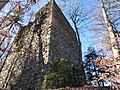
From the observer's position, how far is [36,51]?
965 cm

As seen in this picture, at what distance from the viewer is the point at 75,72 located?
8.70 m

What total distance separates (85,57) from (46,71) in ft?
14.1

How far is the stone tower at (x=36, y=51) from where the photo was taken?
28.5 ft

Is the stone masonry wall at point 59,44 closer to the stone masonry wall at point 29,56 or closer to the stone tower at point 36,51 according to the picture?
the stone tower at point 36,51

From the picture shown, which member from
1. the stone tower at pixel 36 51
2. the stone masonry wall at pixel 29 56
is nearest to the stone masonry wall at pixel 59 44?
the stone tower at pixel 36 51

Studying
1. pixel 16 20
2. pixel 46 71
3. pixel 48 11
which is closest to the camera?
pixel 46 71

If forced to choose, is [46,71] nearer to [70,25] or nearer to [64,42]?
[64,42]

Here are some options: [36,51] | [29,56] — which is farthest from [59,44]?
[29,56]

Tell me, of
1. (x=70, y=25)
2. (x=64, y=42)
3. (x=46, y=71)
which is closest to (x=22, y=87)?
(x=46, y=71)

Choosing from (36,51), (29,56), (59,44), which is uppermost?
(59,44)

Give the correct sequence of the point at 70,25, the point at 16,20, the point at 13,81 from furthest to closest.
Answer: the point at 70,25
the point at 16,20
the point at 13,81

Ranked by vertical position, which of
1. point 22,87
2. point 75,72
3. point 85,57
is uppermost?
point 85,57

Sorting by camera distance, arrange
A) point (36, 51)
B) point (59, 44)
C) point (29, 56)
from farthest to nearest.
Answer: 1. point (59, 44)
2. point (29, 56)
3. point (36, 51)

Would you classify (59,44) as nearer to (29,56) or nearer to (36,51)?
(36,51)
